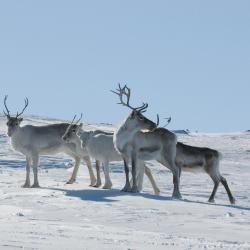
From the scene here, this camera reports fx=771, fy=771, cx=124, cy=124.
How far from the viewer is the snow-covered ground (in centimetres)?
817

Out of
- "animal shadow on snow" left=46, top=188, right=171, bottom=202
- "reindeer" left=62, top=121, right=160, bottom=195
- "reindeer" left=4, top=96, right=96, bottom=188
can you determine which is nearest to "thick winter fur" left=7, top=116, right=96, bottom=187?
"reindeer" left=4, top=96, right=96, bottom=188

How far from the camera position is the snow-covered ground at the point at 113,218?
8172 millimetres

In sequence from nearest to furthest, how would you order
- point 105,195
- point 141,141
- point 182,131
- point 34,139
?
point 105,195 → point 141,141 → point 34,139 → point 182,131

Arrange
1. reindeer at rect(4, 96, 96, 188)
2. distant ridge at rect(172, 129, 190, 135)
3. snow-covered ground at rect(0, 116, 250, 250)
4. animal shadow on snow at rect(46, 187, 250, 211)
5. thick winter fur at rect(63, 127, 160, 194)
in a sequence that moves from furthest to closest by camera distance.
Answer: distant ridge at rect(172, 129, 190, 135), reindeer at rect(4, 96, 96, 188), thick winter fur at rect(63, 127, 160, 194), animal shadow on snow at rect(46, 187, 250, 211), snow-covered ground at rect(0, 116, 250, 250)

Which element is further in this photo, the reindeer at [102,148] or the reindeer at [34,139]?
the reindeer at [34,139]

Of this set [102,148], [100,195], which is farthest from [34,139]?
[100,195]

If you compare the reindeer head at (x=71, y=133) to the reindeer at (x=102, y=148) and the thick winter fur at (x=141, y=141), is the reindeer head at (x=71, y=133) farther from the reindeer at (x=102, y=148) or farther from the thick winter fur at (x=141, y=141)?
the thick winter fur at (x=141, y=141)

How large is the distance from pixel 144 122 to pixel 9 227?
6.11m

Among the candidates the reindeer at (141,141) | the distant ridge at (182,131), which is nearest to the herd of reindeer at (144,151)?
the reindeer at (141,141)

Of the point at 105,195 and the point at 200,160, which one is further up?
the point at 200,160

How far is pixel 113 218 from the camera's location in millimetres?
10820

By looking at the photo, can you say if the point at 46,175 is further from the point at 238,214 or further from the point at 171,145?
the point at 238,214

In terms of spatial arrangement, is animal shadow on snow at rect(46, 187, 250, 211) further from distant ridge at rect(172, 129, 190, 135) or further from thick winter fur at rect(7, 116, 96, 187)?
distant ridge at rect(172, 129, 190, 135)

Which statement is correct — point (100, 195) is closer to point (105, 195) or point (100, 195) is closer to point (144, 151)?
point (105, 195)
